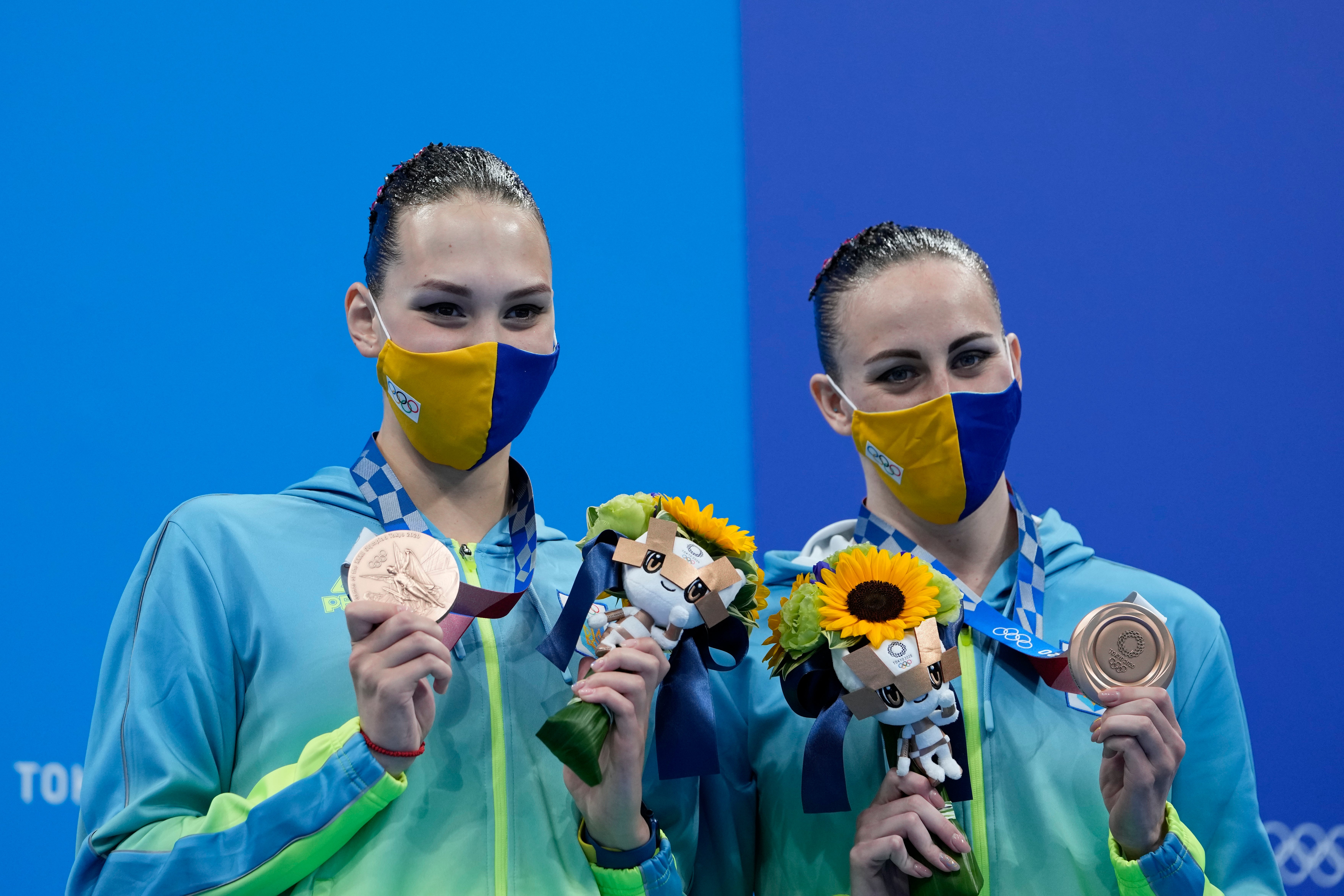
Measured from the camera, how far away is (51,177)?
3.27 meters

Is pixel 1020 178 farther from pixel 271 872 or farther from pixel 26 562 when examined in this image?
pixel 26 562

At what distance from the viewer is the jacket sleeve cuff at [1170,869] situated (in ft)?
6.42

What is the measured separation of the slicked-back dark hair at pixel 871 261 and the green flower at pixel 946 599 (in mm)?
574

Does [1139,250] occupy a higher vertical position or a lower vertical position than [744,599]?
higher

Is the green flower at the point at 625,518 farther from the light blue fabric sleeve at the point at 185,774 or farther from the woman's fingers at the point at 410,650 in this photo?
the light blue fabric sleeve at the point at 185,774

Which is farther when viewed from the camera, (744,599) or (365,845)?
(744,599)

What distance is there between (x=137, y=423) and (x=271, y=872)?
186cm

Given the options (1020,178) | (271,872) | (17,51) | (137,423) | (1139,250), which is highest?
(17,51)

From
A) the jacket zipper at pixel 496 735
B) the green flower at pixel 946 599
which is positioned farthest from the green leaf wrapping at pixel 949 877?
the jacket zipper at pixel 496 735

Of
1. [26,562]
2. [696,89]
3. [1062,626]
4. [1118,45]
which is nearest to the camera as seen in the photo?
[1062,626]

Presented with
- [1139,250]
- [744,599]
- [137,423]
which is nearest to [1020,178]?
[1139,250]

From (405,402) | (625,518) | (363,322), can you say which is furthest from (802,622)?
(363,322)

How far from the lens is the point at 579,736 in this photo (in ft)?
6.07

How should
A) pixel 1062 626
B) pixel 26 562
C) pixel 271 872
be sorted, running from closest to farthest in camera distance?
1. pixel 271 872
2. pixel 1062 626
3. pixel 26 562
